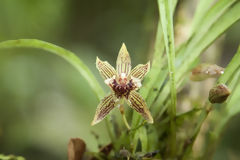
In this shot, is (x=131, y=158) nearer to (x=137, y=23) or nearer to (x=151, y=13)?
(x=151, y=13)

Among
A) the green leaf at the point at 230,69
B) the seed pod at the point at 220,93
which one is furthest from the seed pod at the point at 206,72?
the seed pod at the point at 220,93

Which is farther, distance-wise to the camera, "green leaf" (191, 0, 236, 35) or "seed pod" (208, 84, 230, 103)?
"green leaf" (191, 0, 236, 35)

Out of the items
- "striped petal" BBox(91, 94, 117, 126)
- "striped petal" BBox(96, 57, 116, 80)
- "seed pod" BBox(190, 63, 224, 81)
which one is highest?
"striped petal" BBox(96, 57, 116, 80)

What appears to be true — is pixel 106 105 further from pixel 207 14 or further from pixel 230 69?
pixel 207 14

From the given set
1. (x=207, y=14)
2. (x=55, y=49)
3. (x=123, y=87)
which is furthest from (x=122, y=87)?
(x=207, y=14)

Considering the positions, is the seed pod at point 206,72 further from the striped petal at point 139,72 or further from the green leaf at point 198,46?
the striped petal at point 139,72

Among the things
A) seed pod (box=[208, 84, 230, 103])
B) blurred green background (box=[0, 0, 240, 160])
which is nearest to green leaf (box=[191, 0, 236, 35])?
seed pod (box=[208, 84, 230, 103])

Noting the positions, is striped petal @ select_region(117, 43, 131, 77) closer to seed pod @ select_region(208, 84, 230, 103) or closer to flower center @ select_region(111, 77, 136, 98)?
flower center @ select_region(111, 77, 136, 98)

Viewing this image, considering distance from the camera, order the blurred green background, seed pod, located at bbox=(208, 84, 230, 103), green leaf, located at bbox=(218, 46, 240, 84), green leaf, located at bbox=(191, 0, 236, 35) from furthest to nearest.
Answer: the blurred green background
green leaf, located at bbox=(191, 0, 236, 35)
green leaf, located at bbox=(218, 46, 240, 84)
seed pod, located at bbox=(208, 84, 230, 103)
